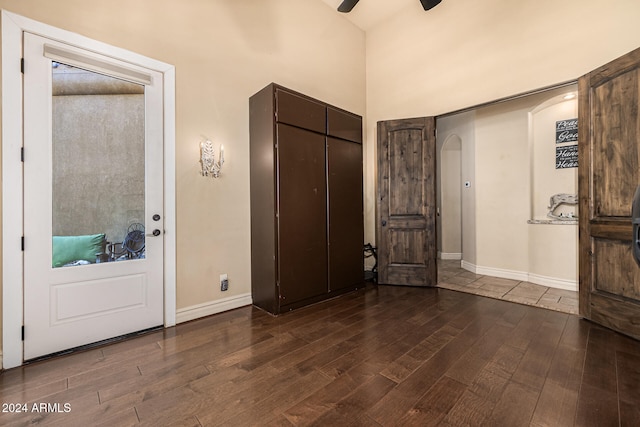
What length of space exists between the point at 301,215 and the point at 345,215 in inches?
29.8

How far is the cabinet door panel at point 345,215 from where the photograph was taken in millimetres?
3424

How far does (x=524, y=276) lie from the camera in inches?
166

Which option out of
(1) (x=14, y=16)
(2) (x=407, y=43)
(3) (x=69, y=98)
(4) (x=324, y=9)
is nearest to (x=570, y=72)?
(2) (x=407, y=43)

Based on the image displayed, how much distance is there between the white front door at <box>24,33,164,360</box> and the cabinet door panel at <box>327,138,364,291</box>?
73.9 inches

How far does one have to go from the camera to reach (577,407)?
1.48 metres

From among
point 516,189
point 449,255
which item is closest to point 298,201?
point 516,189

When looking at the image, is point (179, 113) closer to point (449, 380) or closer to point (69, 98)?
point (69, 98)

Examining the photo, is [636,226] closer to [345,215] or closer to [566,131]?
[345,215]

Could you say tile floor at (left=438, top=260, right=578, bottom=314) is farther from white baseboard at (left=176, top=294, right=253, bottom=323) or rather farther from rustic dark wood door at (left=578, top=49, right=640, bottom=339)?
white baseboard at (left=176, top=294, right=253, bottom=323)

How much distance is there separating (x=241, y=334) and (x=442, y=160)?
5498 mm

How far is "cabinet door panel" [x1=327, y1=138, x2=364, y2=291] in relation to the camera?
3.42m

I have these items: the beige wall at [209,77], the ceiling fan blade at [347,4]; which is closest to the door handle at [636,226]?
the ceiling fan blade at [347,4]

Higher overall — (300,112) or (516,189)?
(300,112)

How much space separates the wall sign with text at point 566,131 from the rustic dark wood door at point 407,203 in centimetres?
194
